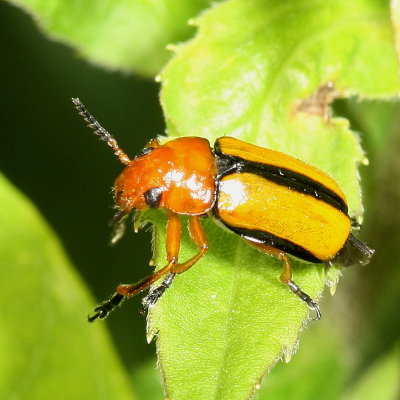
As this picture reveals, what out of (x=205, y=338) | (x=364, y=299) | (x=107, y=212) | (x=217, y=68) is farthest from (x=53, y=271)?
(x=364, y=299)

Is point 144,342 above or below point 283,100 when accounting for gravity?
below

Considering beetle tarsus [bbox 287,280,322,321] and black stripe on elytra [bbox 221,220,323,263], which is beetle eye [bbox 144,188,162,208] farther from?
beetle tarsus [bbox 287,280,322,321]

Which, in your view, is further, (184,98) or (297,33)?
(297,33)

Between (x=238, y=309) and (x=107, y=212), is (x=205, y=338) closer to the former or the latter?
(x=238, y=309)

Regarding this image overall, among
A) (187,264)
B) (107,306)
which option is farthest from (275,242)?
(107,306)

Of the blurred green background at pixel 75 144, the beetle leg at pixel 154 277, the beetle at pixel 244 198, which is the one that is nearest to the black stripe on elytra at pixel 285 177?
the beetle at pixel 244 198

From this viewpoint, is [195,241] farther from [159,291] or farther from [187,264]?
[159,291]
